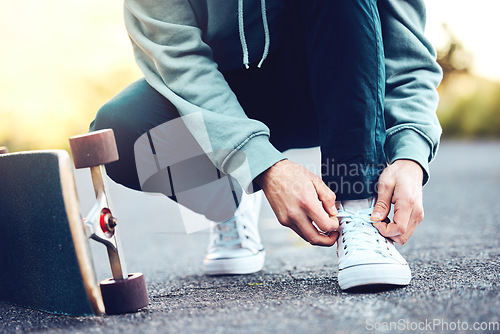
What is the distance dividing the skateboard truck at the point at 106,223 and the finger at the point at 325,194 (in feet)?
1.25

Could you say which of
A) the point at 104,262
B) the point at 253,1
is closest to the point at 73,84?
the point at 104,262

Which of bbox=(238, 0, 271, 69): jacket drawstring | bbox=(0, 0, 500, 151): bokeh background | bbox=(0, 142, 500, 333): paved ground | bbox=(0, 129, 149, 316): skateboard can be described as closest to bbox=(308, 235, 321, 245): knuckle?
bbox=(0, 142, 500, 333): paved ground

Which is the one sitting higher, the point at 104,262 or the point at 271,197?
the point at 271,197

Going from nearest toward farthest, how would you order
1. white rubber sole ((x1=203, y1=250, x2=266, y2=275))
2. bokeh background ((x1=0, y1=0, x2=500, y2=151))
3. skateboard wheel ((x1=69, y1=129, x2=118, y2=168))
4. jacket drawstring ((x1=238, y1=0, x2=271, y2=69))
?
skateboard wheel ((x1=69, y1=129, x2=118, y2=168)) < jacket drawstring ((x1=238, y1=0, x2=271, y2=69)) < white rubber sole ((x1=203, y1=250, x2=266, y2=275)) < bokeh background ((x1=0, y1=0, x2=500, y2=151))

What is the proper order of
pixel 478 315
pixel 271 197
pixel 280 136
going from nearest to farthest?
pixel 478 315 → pixel 271 197 → pixel 280 136

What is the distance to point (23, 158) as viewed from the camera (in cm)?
96

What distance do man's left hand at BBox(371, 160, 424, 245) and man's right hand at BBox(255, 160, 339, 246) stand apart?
98 mm

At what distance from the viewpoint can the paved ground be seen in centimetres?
79

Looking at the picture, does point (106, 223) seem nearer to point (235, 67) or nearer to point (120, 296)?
point (120, 296)

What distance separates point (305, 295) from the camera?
1014mm

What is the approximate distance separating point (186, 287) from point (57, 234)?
489 millimetres

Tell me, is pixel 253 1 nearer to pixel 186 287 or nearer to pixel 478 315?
pixel 186 287

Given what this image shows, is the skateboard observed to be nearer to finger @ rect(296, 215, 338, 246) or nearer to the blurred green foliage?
finger @ rect(296, 215, 338, 246)

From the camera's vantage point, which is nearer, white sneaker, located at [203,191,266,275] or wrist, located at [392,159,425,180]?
wrist, located at [392,159,425,180]
